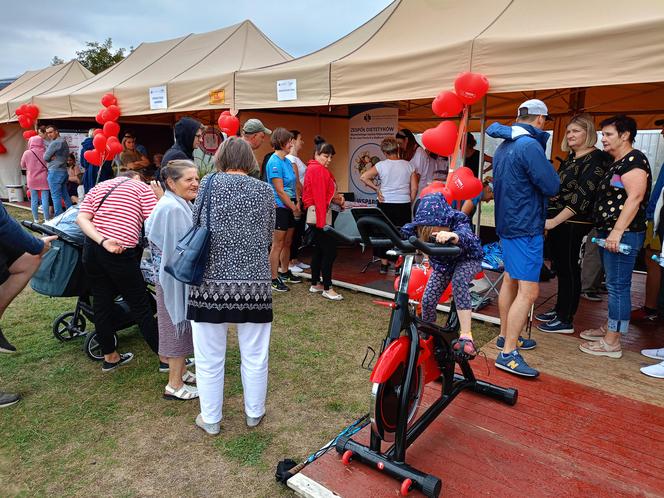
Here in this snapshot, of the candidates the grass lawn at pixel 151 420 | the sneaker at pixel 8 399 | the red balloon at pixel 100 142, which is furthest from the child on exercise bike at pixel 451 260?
the red balloon at pixel 100 142

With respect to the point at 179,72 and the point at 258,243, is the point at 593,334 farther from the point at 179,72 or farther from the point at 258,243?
the point at 179,72

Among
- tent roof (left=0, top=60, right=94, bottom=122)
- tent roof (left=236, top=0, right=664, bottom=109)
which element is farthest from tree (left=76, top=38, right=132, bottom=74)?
tent roof (left=236, top=0, right=664, bottom=109)

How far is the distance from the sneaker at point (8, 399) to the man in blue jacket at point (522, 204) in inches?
128

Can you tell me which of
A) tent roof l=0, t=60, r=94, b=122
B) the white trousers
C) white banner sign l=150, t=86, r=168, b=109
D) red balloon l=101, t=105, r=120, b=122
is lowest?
the white trousers

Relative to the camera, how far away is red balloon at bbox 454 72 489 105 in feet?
12.6

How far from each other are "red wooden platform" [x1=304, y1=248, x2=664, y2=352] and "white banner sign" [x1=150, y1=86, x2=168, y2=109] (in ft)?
11.6

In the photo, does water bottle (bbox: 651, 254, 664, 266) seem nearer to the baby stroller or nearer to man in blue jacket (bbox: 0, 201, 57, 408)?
the baby stroller

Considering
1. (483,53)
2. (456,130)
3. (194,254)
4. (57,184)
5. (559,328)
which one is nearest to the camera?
(194,254)

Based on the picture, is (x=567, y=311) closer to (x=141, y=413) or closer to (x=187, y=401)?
(x=187, y=401)

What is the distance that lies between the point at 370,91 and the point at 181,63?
16.6ft

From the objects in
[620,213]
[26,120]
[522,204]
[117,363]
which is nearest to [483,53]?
[522,204]

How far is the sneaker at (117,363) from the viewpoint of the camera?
355 centimetres

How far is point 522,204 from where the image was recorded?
3.20m

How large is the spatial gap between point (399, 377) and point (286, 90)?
403 cm
